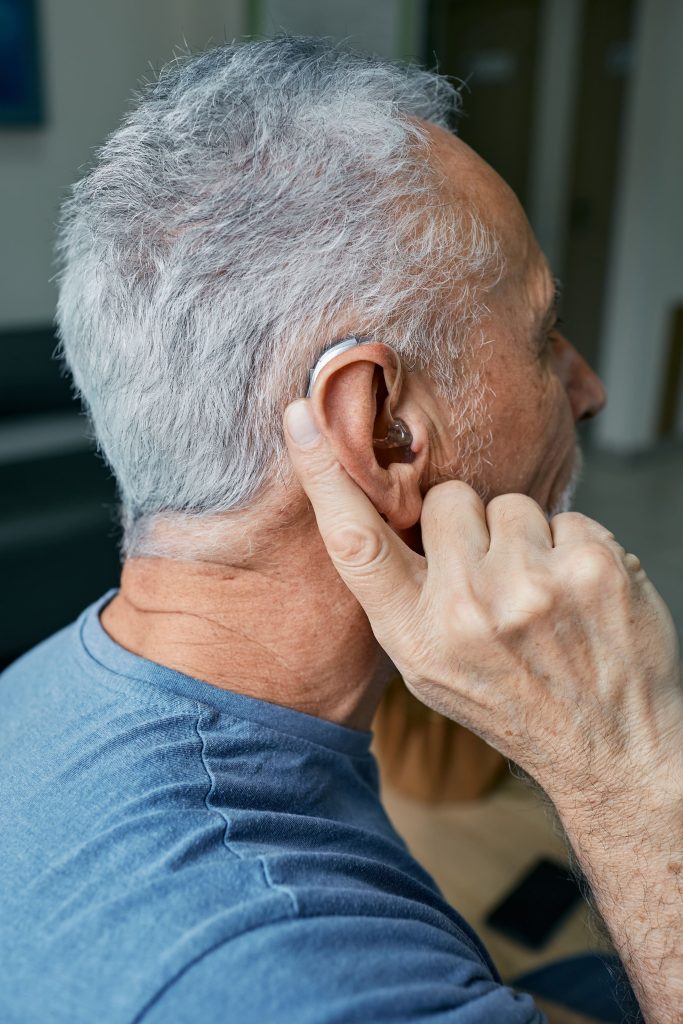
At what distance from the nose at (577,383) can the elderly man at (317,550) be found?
0.15m

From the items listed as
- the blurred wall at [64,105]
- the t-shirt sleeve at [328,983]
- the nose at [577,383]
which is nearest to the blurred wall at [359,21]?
the blurred wall at [64,105]

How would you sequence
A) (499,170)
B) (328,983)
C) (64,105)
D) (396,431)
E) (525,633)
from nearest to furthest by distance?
(328,983) → (525,633) → (396,431) → (64,105) → (499,170)

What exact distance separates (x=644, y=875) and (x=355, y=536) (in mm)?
406

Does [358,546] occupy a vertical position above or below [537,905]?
above

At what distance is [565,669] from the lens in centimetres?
77

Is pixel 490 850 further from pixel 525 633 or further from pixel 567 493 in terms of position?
pixel 525 633

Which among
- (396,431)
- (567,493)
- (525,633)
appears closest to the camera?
(525,633)

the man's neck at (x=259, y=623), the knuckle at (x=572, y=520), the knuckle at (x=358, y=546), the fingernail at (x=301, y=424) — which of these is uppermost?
the fingernail at (x=301, y=424)

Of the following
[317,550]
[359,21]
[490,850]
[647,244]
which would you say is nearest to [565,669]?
[317,550]

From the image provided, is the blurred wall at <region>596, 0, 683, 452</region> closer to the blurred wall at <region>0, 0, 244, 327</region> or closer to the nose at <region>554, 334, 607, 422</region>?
the blurred wall at <region>0, 0, 244, 327</region>

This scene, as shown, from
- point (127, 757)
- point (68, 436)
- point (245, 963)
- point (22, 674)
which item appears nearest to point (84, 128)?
point (68, 436)

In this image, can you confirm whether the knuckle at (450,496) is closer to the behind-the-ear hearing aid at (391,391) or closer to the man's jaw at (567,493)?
the behind-the-ear hearing aid at (391,391)

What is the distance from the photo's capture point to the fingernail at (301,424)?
0.80m

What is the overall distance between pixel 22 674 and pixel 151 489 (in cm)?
32
